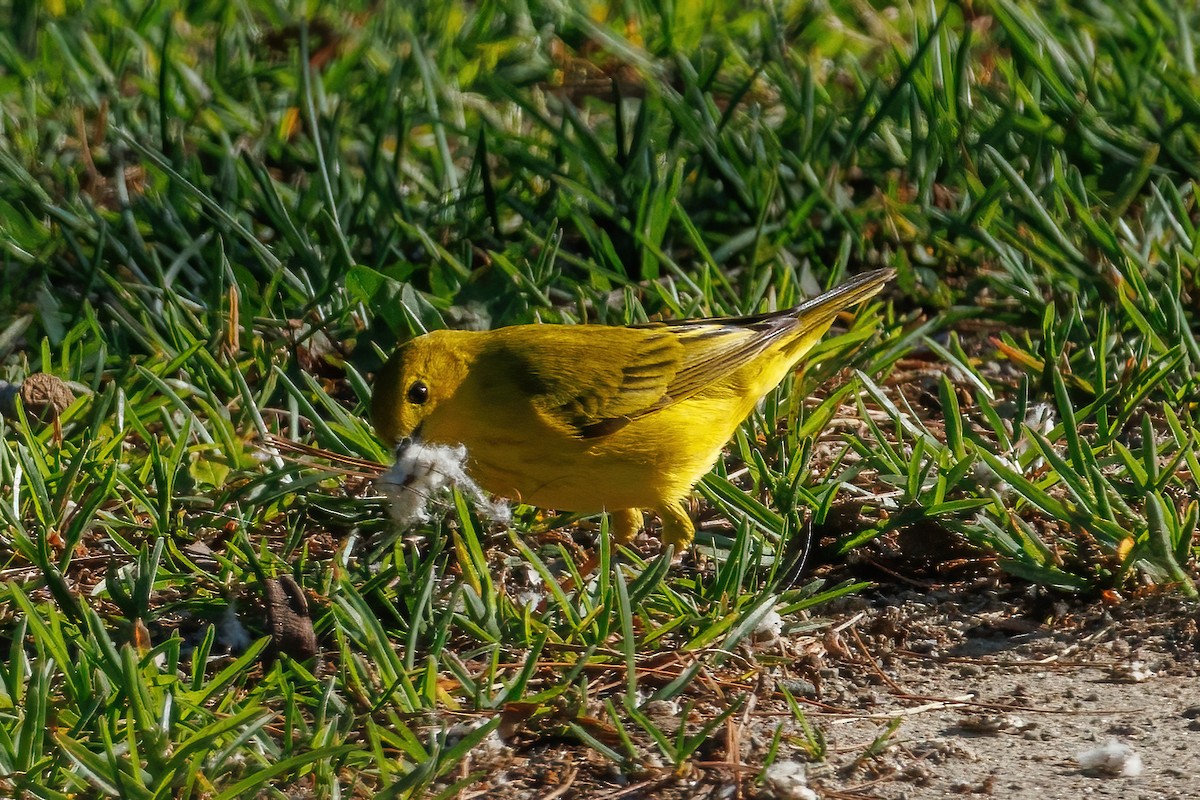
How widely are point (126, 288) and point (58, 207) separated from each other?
63cm

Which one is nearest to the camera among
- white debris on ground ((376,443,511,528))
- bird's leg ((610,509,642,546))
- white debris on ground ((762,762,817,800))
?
white debris on ground ((762,762,817,800))

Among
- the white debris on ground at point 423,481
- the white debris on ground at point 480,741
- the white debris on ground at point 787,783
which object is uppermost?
the white debris on ground at point 423,481

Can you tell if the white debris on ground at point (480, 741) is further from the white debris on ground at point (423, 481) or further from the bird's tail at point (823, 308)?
the bird's tail at point (823, 308)

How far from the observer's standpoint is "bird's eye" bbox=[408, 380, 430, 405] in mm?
3844

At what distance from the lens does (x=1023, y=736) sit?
3.15 metres

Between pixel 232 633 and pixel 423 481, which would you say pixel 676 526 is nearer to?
pixel 423 481

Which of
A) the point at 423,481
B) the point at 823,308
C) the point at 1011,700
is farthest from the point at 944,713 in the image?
the point at 823,308

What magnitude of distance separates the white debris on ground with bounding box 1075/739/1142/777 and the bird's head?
6.03ft

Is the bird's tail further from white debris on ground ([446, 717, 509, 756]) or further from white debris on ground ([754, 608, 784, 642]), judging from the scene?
white debris on ground ([446, 717, 509, 756])

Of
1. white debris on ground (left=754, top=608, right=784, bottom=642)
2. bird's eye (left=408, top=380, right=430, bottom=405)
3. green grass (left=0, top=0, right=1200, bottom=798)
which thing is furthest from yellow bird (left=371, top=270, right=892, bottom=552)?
white debris on ground (left=754, top=608, right=784, bottom=642)

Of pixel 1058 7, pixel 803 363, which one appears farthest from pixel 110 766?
pixel 1058 7

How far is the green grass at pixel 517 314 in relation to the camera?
126 inches

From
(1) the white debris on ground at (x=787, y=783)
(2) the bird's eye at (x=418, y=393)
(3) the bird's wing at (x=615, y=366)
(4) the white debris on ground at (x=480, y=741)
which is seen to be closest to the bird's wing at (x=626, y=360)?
(3) the bird's wing at (x=615, y=366)

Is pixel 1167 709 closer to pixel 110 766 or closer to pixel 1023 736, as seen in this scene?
pixel 1023 736
